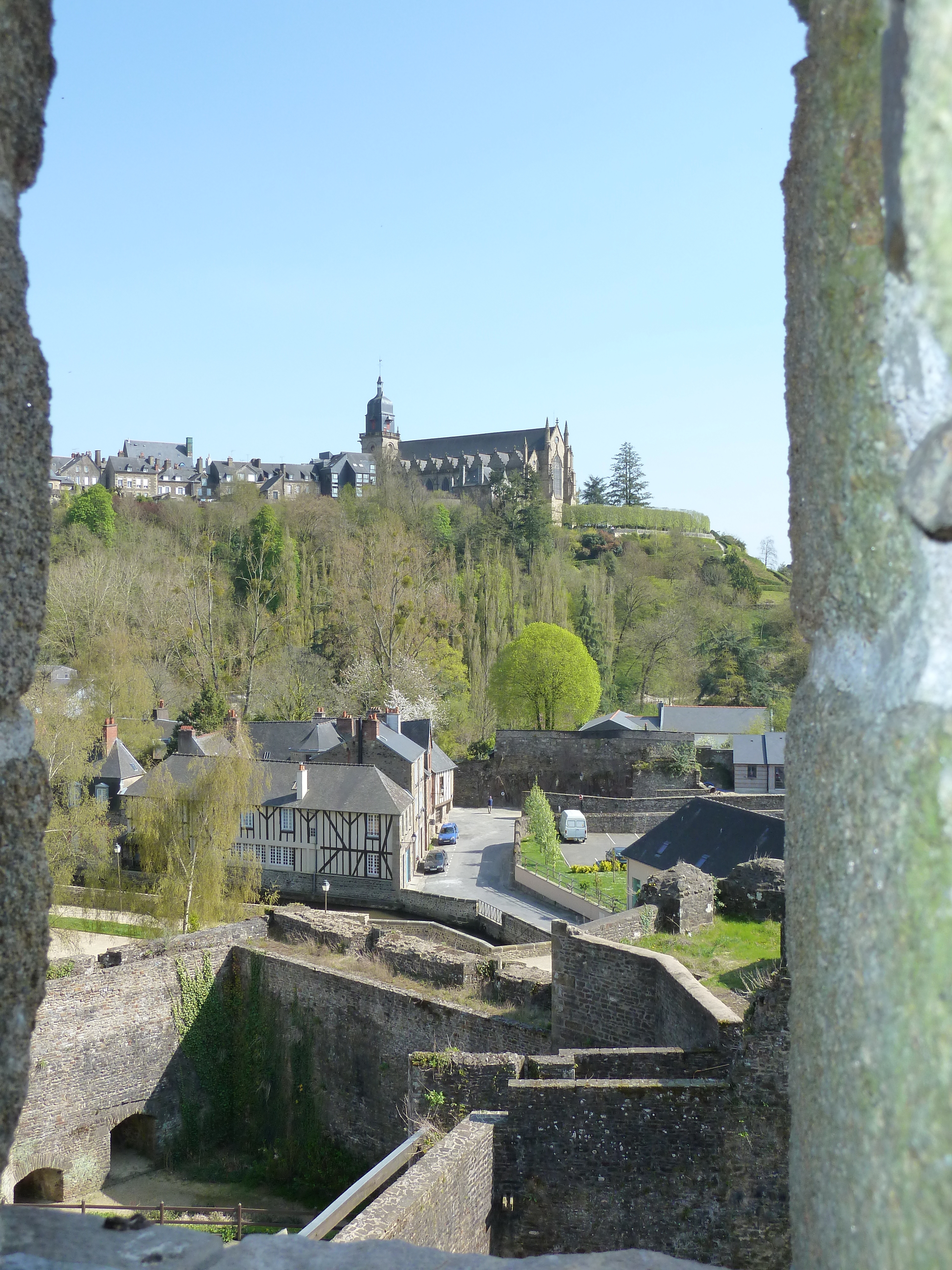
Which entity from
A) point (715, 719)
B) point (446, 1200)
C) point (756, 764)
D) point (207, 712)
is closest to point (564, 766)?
point (715, 719)

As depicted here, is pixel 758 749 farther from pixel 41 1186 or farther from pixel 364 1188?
pixel 364 1188

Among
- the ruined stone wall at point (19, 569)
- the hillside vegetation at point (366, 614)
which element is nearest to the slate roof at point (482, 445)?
the hillside vegetation at point (366, 614)

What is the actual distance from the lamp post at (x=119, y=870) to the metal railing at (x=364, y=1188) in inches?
569

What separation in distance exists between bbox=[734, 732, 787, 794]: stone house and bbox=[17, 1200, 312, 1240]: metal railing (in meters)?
23.4

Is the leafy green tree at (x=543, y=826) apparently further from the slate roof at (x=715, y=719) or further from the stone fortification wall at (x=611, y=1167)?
the stone fortification wall at (x=611, y=1167)

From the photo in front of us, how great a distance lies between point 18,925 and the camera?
4.00 feet

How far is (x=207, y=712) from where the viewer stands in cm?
3309

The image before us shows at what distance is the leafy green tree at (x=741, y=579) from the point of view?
5803 cm

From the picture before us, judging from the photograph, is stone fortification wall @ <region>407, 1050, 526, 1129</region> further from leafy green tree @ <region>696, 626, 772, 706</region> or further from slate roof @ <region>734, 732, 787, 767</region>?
leafy green tree @ <region>696, 626, 772, 706</region>

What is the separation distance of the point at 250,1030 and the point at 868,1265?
18.4m

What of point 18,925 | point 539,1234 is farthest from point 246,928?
point 18,925

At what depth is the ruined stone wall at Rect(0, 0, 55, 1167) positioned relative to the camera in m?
1.21

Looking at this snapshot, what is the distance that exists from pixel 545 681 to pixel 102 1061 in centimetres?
2572

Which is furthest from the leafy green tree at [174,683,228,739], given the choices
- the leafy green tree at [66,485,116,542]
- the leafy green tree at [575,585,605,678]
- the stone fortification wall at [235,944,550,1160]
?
the leafy green tree at [66,485,116,542]
